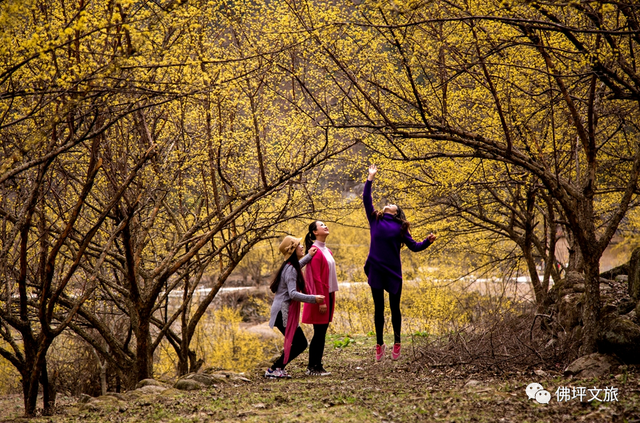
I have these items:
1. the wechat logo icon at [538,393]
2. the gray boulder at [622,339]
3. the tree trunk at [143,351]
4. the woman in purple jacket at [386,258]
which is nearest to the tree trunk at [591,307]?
the gray boulder at [622,339]

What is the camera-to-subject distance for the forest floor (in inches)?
146

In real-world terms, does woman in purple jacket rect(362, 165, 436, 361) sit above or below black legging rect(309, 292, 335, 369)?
above

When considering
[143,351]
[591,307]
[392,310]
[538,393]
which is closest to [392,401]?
[538,393]

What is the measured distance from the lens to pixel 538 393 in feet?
13.4

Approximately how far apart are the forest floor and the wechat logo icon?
0.14 ft

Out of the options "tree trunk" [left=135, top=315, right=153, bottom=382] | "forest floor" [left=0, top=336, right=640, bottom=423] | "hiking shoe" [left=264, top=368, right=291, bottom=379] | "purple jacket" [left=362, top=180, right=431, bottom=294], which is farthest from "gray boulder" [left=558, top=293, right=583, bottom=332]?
"tree trunk" [left=135, top=315, right=153, bottom=382]

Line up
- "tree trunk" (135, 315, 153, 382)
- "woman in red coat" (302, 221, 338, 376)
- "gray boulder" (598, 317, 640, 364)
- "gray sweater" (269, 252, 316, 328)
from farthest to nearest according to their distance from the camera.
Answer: "tree trunk" (135, 315, 153, 382) → "woman in red coat" (302, 221, 338, 376) → "gray sweater" (269, 252, 316, 328) → "gray boulder" (598, 317, 640, 364)

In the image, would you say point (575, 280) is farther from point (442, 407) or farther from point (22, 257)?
point (22, 257)

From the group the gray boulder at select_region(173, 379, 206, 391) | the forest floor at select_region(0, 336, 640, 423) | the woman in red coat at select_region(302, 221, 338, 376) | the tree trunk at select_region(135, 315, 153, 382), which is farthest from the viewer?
the tree trunk at select_region(135, 315, 153, 382)

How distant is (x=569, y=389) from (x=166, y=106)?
17.2 feet

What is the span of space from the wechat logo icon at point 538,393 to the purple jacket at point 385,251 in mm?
2028

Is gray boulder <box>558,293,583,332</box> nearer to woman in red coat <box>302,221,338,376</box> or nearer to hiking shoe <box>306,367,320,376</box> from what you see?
woman in red coat <box>302,221,338,376</box>

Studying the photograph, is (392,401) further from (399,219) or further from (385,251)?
(399,219)

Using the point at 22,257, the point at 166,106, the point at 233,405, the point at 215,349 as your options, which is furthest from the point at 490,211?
the point at 215,349
